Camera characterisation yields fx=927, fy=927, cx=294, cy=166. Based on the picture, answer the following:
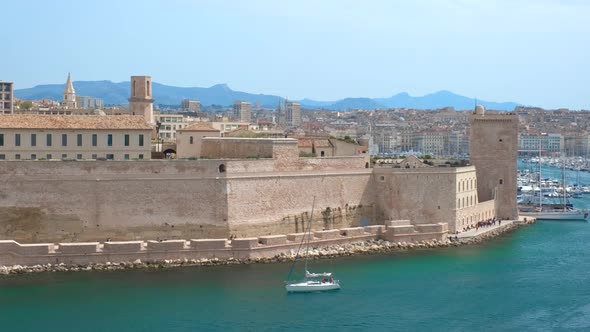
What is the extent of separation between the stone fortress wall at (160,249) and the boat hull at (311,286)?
3.28 meters

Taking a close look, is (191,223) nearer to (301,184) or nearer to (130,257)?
(130,257)

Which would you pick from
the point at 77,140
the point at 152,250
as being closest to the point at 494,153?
the point at 152,250

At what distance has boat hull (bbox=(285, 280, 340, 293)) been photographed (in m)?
23.4

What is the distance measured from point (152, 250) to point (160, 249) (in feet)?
0.72

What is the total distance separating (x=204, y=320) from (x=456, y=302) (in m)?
6.43

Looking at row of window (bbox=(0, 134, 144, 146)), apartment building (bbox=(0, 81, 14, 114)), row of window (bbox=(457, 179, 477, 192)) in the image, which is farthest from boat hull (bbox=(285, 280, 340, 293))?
apartment building (bbox=(0, 81, 14, 114))

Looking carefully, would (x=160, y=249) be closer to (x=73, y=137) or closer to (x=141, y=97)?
(x=73, y=137)

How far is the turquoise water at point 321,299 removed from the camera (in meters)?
20.7

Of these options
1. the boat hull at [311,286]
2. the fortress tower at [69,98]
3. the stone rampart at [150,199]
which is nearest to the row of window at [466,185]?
the stone rampart at [150,199]

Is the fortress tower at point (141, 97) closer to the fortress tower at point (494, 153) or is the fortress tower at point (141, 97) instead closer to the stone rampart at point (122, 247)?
the stone rampart at point (122, 247)

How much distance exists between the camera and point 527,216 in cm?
3922

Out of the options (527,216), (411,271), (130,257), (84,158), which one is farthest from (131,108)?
(527,216)

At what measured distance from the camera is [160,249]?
25688 mm

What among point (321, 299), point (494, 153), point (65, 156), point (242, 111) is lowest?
point (321, 299)
